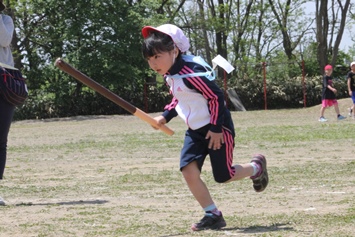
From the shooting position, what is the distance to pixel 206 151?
6.14 metres

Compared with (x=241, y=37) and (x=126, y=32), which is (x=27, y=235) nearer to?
(x=126, y=32)

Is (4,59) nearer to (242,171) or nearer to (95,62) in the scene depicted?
(242,171)

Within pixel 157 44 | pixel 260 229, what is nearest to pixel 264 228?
pixel 260 229

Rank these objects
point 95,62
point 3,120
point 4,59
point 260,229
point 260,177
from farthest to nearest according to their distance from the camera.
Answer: point 95,62, point 3,120, point 4,59, point 260,177, point 260,229

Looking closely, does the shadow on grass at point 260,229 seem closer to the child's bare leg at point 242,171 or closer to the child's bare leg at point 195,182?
the child's bare leg at point 195,182

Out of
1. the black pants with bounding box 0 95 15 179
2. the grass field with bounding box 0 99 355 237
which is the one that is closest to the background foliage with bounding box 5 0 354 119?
the grass field with bounding box 0 99 355 237

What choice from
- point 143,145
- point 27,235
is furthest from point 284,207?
point 143,145

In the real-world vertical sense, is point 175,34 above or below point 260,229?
above

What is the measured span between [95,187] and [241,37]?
4757cm

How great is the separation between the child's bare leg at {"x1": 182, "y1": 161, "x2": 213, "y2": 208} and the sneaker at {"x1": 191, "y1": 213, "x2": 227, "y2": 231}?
171 mm

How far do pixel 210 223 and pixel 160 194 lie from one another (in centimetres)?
215

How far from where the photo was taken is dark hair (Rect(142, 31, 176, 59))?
5918mm

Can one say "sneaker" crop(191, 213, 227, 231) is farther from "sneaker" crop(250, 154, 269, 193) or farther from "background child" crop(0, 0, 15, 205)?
"background child" crop(0, 0, 15, 205)

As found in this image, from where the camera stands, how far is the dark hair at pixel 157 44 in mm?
5918
